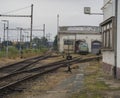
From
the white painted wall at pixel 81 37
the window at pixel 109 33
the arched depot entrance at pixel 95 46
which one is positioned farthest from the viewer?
the white painted wall at pixel 81 37

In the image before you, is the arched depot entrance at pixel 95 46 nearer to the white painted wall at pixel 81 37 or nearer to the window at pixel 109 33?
the white painted wall at pixel 81 37

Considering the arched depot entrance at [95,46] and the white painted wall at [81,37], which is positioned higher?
the white painted wall at [81,37]

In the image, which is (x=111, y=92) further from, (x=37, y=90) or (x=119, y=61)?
(x=119, y=61)

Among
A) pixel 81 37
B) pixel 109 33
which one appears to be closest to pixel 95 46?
pixel 81 37

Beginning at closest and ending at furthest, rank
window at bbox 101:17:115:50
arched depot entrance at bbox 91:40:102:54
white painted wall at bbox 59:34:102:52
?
window at bbox 101:17:115:50 → arched depot entrance at bbox 91:40:102:54 → white painted wall at bbox 59:34:102:52

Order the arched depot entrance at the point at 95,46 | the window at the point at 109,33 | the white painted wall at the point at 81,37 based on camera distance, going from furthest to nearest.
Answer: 1. the white painted wall at the point at 81,37
2. the arched depot entrance at the point at 95,46
3. the window at the point at 109,33

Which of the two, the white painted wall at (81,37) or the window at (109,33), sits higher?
the white painted wall at (81,37)

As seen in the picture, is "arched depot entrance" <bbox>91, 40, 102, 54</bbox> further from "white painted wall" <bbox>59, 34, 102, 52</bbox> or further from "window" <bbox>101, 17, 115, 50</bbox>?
"window" <bbox>101, 17, 115, 50</bbox>

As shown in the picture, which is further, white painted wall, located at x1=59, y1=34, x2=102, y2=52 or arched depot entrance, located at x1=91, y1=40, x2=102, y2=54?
white painted wall, located at x1=59, y1=34, x2=102, y2=52

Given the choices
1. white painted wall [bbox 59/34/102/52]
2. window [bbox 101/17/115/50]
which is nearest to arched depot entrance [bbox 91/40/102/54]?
white painted wall [bbox 59/34/102/52]

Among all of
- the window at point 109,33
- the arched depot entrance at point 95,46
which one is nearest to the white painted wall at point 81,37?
the arched depot entrance at point 95,46

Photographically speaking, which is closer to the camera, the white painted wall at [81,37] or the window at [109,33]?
the window at [109,33]

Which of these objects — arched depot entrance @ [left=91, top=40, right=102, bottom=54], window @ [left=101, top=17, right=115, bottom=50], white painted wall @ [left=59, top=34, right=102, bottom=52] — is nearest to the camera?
window @ [left=101, top=17, right=115, bottom=50]

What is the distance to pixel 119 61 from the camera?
20.2 metres
